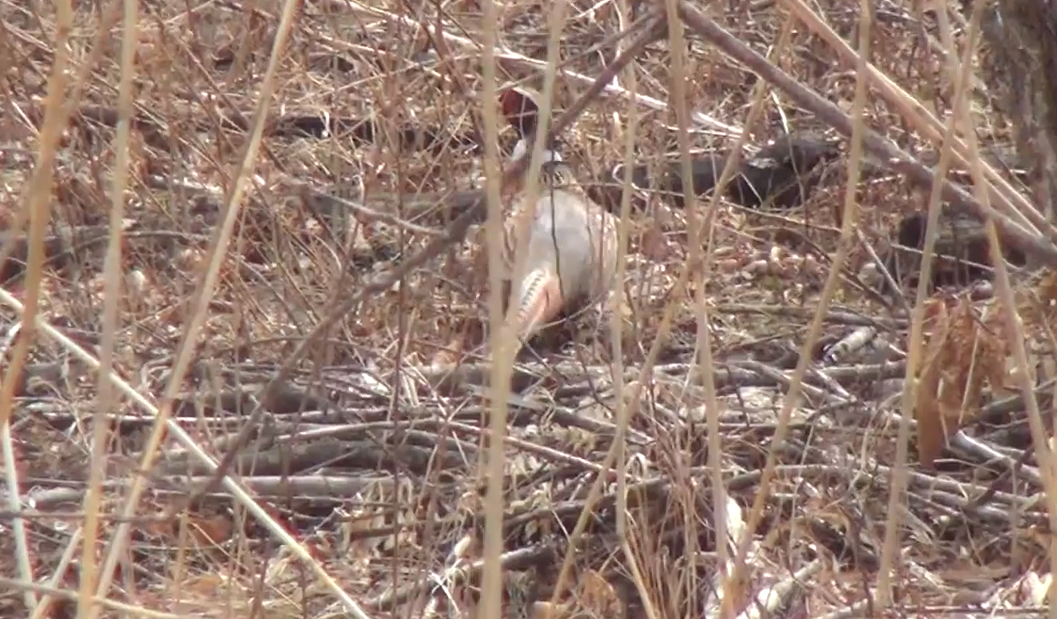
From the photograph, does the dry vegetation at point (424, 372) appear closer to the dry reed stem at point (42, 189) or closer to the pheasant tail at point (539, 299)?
the pheasant tail at point (539, 299)

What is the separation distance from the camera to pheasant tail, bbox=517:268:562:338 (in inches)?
115

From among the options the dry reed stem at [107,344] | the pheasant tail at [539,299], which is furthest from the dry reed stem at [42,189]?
the pheasant tail at [539,299]

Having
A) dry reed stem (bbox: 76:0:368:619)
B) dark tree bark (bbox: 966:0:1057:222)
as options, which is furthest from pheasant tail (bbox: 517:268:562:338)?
dry reed stem (bbox: 76:0:368:619)

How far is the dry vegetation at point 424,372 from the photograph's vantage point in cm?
198

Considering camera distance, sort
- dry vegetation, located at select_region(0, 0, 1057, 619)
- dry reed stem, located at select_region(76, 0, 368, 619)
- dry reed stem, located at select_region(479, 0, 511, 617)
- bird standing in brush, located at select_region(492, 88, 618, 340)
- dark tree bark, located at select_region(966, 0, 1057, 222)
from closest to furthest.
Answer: dry reed stem, located at select_region(479, 0, 511, 617)
dry reed stem, located at select_region(76, 0, 368, 619)
dark tree bark, located at select_region(966, 0, 1057, 222)
dry vegetation, located at select_region(0, 0, 1057, 619)
bird standing in brush, located at select_region(492, 88, 618, 340)

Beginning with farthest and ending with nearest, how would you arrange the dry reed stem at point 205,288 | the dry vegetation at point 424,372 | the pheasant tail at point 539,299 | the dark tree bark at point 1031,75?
the pheasant tail at point 539,299, the dry vegetation at point 424,372, the dark tree bark at point 1031,75, the dry reed stem at point 205,288

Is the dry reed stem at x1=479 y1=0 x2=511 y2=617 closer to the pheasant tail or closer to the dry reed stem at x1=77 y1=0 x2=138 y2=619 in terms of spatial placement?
the dry reed stem at x1=77 y1=0 x2=138 y2=619

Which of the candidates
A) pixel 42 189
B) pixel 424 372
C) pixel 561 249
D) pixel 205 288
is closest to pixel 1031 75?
pixel 205 288

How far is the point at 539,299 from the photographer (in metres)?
2.98

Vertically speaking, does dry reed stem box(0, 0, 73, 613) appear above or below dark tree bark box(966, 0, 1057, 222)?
below

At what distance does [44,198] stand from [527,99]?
81.7 inches

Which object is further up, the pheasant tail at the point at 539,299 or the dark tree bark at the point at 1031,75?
the dark tree bark at the point at 1031,75

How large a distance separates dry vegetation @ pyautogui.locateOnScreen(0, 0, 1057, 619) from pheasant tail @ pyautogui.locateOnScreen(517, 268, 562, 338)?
0.07 m

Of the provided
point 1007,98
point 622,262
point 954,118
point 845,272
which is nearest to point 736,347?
point 845,272
